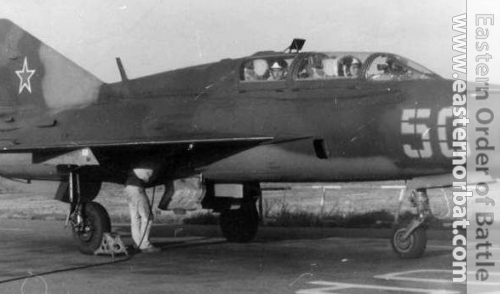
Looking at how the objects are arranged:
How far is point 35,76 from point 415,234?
780 cm

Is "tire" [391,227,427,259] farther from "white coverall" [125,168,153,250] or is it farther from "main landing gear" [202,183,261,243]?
"white coverall" [125,168,153,250]

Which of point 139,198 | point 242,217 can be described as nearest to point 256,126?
point 139,198

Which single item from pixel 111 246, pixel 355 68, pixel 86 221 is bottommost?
pixel 111 246

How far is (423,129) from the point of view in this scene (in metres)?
9.77

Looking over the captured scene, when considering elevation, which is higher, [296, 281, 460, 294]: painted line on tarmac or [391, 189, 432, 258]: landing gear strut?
[391, 189, 432, 258]: landing gear strut

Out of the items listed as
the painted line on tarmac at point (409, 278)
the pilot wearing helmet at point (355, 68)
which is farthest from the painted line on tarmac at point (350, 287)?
the pilot wearing helmet at point (355, 68)

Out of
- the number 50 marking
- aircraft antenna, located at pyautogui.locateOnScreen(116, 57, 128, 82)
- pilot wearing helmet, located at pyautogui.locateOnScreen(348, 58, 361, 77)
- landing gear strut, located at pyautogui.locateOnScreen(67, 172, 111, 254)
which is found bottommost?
landing gear strut, located at pyautogui.locateOnScreen(67, 172, 111, 254)

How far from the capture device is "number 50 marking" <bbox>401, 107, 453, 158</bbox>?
31.4 ft

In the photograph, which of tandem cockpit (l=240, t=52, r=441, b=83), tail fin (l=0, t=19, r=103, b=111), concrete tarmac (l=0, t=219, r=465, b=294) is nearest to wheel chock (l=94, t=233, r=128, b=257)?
concrete tarmac (l=0, t=219, r=465, b=294)

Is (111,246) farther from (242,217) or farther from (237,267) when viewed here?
(242,217)

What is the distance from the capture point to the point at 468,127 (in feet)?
31.0

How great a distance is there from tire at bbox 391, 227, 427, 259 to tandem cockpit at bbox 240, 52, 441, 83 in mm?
1928

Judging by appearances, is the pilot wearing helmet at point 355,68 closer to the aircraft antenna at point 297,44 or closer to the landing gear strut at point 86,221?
the aircraft antenna at point 297,44

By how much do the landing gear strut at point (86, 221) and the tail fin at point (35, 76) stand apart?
227 centimetres
